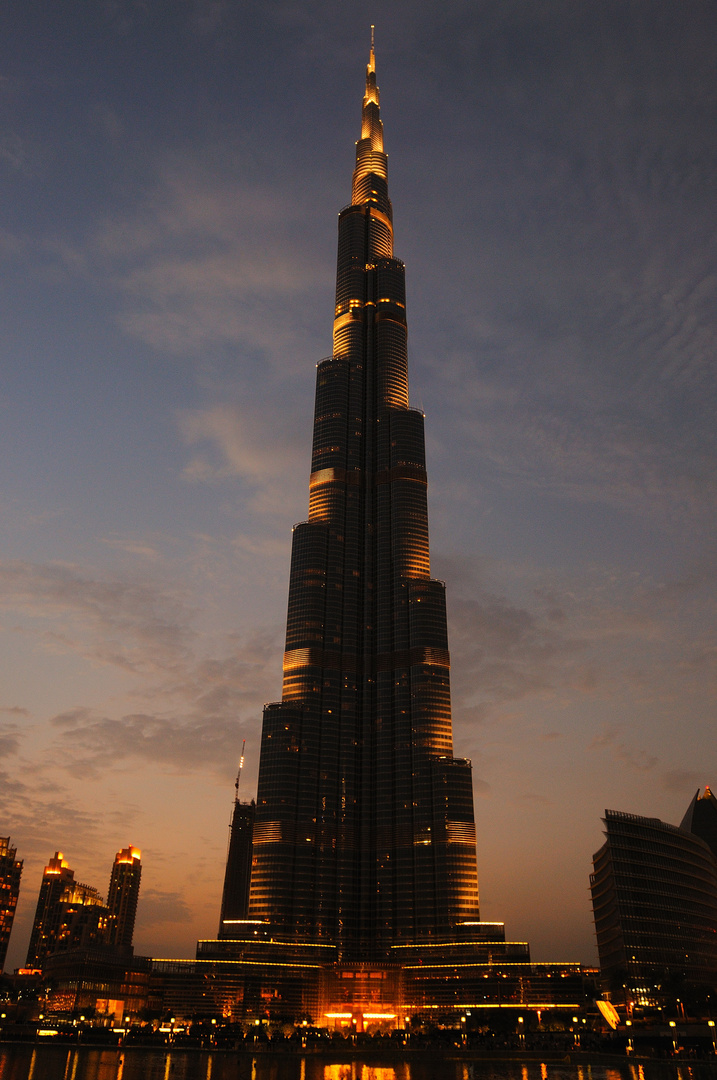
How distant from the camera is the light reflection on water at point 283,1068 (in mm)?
127688

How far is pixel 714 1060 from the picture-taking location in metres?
165

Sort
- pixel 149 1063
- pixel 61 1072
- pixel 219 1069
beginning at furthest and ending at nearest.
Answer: pixel 149 1063 < pixel 219 1069 < pixel 61 1072

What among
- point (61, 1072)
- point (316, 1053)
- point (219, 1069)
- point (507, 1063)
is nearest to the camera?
point (61, 1072)

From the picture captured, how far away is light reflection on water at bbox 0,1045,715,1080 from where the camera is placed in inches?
5027

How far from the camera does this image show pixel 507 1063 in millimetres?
177875

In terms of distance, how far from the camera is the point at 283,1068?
15312 cm

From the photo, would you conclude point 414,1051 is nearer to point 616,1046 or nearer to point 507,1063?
point 507,1063

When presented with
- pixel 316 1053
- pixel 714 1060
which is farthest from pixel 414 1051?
pixel 714 1060

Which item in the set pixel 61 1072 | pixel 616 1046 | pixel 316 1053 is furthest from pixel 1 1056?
pixel 616 1046

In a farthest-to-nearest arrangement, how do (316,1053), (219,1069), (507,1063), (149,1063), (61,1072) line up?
(316,1053)
(507,1063)
(149,1063)
(219,1069)
(61,1072)

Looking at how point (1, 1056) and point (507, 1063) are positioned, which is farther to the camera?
point (507, 1063)

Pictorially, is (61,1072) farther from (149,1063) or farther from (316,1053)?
(316,1053)

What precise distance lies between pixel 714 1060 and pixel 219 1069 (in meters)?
93.4

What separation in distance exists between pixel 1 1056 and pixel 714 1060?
444 feet
